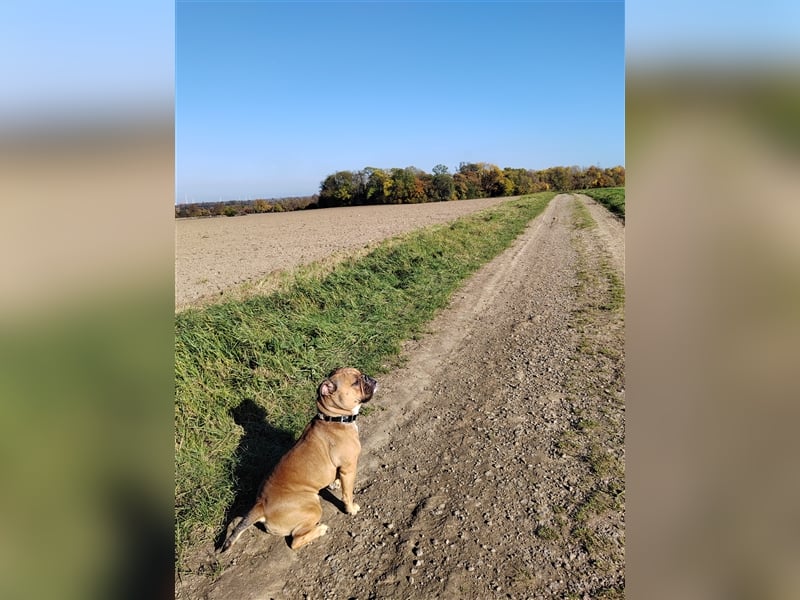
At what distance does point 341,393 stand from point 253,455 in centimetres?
167

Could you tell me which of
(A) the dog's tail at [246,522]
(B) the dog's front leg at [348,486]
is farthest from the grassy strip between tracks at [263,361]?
(B) the dog's front leg at [348,486]

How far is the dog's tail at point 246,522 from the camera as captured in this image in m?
3.81

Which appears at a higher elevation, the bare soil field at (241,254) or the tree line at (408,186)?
the tree line at (408,186)

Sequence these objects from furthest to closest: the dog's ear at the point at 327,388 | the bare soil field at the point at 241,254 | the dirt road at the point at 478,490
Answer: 1. the bare soil field at the point at 241,254
2. the dog's ear at the point at 327,388
3. the dirt road at the point at 478,490

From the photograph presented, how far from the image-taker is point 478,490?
15.5ft

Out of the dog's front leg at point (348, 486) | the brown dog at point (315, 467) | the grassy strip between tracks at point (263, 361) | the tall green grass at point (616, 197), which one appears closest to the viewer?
the tall green grass at point (616, 197)

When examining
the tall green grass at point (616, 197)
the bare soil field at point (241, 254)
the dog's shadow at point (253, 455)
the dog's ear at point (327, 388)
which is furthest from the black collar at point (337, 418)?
the bare soil field at point (241, 254)

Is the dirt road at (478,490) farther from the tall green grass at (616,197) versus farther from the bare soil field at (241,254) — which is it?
the bare soil field at (241,254)

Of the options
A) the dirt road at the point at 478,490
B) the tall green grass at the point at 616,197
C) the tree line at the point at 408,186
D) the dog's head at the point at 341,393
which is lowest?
the dirt road at the point at 478,490

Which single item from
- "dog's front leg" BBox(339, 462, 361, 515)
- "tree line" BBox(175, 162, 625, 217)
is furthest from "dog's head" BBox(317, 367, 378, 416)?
"tree line" BBox(175, 162, 625, 217)

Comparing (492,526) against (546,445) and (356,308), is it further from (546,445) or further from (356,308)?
(356,308)

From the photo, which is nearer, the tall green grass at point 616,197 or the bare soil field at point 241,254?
the tall green grass at point 616,197

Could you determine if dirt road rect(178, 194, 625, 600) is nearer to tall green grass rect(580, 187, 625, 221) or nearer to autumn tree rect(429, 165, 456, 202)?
tall green grass rect(580, 187, 625, 221)

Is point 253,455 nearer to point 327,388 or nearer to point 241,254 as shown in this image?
point 327,388
